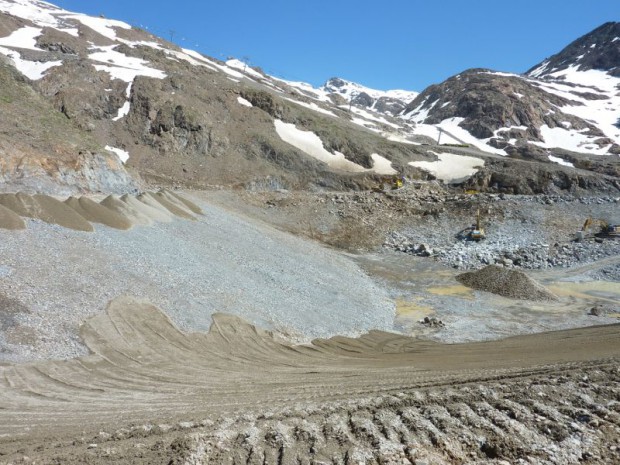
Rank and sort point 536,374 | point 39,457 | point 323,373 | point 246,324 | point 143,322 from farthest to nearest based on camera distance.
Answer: point 246,324, point 143,322, point 323,373, point 536,374, point 39,457

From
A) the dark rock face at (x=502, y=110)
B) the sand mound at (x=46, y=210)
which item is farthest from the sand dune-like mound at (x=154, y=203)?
the dark rock face at (x=502, y=110)

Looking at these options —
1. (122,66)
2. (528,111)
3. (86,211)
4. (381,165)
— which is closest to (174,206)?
(86,211)

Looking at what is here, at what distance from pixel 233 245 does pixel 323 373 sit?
12381 mm

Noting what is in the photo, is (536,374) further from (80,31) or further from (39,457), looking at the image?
(80,31)

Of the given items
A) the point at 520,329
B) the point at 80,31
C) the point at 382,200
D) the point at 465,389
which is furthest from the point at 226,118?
the point at 465,389

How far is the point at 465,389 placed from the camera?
26.3 ft

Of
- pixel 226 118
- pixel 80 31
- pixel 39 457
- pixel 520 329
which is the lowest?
pixel 39 457

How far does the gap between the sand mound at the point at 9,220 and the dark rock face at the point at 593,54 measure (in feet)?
553

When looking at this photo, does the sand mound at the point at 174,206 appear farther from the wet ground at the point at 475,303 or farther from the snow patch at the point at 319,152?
the snow patch at the point at 319,152

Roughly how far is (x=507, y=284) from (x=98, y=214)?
20.4 m

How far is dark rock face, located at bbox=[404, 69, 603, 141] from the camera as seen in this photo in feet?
299

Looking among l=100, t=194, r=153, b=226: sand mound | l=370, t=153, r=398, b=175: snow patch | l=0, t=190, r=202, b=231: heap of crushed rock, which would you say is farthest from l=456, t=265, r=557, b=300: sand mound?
l=370, t=153, r=398, b=175: snow patch

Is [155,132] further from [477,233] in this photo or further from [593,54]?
[593,54]

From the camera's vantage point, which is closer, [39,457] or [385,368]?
[39,457]
